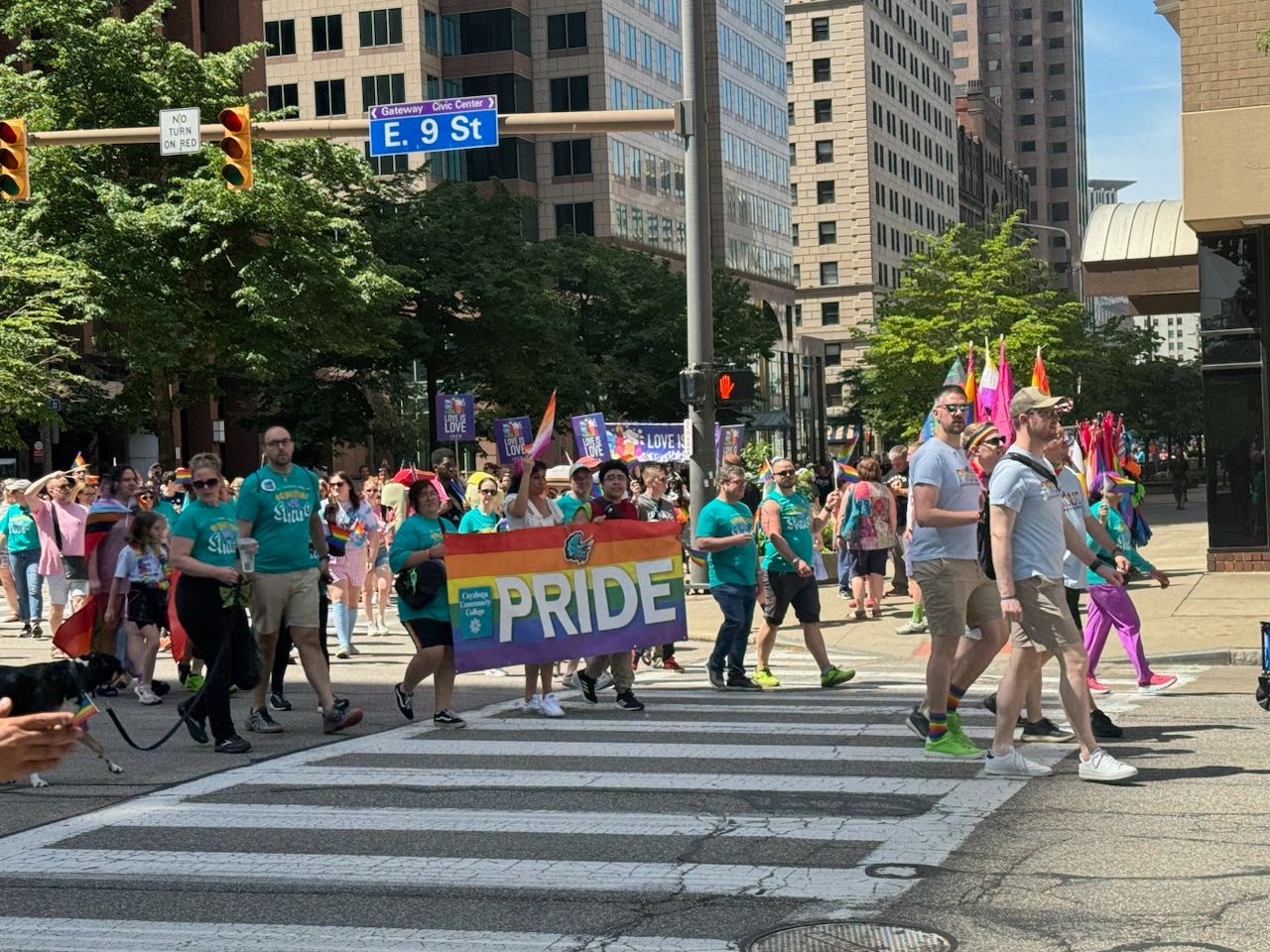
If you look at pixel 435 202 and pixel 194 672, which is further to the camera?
pixel 435 202

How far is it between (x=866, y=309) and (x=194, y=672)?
10731 cm

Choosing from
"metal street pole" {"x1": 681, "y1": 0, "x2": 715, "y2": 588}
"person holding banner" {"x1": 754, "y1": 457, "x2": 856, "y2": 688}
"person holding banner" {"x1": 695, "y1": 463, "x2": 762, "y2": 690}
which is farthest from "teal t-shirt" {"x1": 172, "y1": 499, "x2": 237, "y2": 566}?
"metal street pole" {"x1": 681, "y1": 0, "x2": 715, "y2": 588}

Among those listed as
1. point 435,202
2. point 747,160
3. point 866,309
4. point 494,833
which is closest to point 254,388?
point 435,202

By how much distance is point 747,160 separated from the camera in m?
94.9

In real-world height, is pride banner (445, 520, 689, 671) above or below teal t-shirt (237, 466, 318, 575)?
below

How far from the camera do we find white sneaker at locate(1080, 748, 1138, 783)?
28.2 feet

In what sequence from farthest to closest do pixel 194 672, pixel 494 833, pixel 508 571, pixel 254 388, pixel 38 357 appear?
pixel 254 388, pixel 38 357, pixel 194 672, pixel 508 571, pixel 494 833

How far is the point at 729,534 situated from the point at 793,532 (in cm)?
62

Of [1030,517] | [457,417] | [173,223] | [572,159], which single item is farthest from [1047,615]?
[572,159]

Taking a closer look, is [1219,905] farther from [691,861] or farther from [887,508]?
[887,508]

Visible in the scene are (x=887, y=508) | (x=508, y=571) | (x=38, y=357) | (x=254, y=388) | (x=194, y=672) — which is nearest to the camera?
(x=508, y=571)

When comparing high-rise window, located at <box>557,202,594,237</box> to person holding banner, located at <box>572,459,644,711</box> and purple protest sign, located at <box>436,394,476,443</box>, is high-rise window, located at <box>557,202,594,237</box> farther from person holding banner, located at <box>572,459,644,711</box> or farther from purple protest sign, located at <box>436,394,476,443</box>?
person holding banner, located at <box>572,459,644,711</box>

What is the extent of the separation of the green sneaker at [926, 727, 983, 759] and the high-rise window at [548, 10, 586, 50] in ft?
222

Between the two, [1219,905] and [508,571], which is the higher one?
[508,571]
